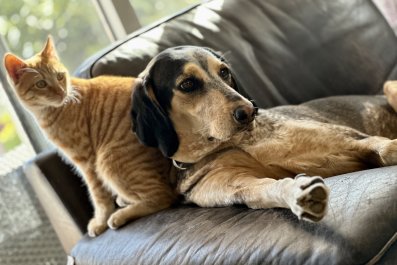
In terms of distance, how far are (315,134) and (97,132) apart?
79 cm

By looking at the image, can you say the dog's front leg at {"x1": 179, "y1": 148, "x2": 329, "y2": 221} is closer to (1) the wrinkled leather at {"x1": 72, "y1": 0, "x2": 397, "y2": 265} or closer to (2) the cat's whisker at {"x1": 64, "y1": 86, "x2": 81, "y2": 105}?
(1) the wrinkled leather at {"x1": 72, "y1": 0, "x2": 397, "y2": 265}

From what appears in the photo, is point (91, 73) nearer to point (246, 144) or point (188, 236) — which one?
point (246, 144)

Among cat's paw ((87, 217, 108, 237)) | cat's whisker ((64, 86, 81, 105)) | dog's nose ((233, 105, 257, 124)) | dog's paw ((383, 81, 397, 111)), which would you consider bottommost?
dog's paw ((383, 81, 397, 111))

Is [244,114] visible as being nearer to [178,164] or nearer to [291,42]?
[178,164]

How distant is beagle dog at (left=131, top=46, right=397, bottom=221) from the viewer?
1.80 m

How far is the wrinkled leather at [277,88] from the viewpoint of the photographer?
50.4 inches

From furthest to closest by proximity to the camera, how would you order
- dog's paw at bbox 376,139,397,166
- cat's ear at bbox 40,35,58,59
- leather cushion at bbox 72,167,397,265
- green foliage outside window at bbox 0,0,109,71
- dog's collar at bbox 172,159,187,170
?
1. green foliage outside window at bbox 0,0,109,71
2. cat's ear at bbox 40,35,58,59
3. dog's collar at bbox 172,159,187,170
4. dog's paw at bbox 376,139,397,166
5. leather cushion at bbox 72,167,397,265

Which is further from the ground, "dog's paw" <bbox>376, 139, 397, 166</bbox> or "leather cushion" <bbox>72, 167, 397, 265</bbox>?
"leather cushion" <bbox>72, 167, 397, 265</bbox>

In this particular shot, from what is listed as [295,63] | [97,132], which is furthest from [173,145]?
[295,63]

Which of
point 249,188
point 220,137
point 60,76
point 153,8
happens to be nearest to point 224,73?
point 220,137

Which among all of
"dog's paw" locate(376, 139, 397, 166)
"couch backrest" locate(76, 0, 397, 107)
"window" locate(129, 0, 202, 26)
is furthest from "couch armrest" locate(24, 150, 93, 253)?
"window" locate(129, 0, 202, 26)

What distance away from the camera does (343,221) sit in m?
1.28

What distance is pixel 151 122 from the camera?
1892 millimetres

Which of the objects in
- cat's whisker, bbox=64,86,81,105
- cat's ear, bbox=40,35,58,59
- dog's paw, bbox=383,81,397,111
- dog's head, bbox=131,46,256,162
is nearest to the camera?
dog's head, bbox=131,46,256,162
